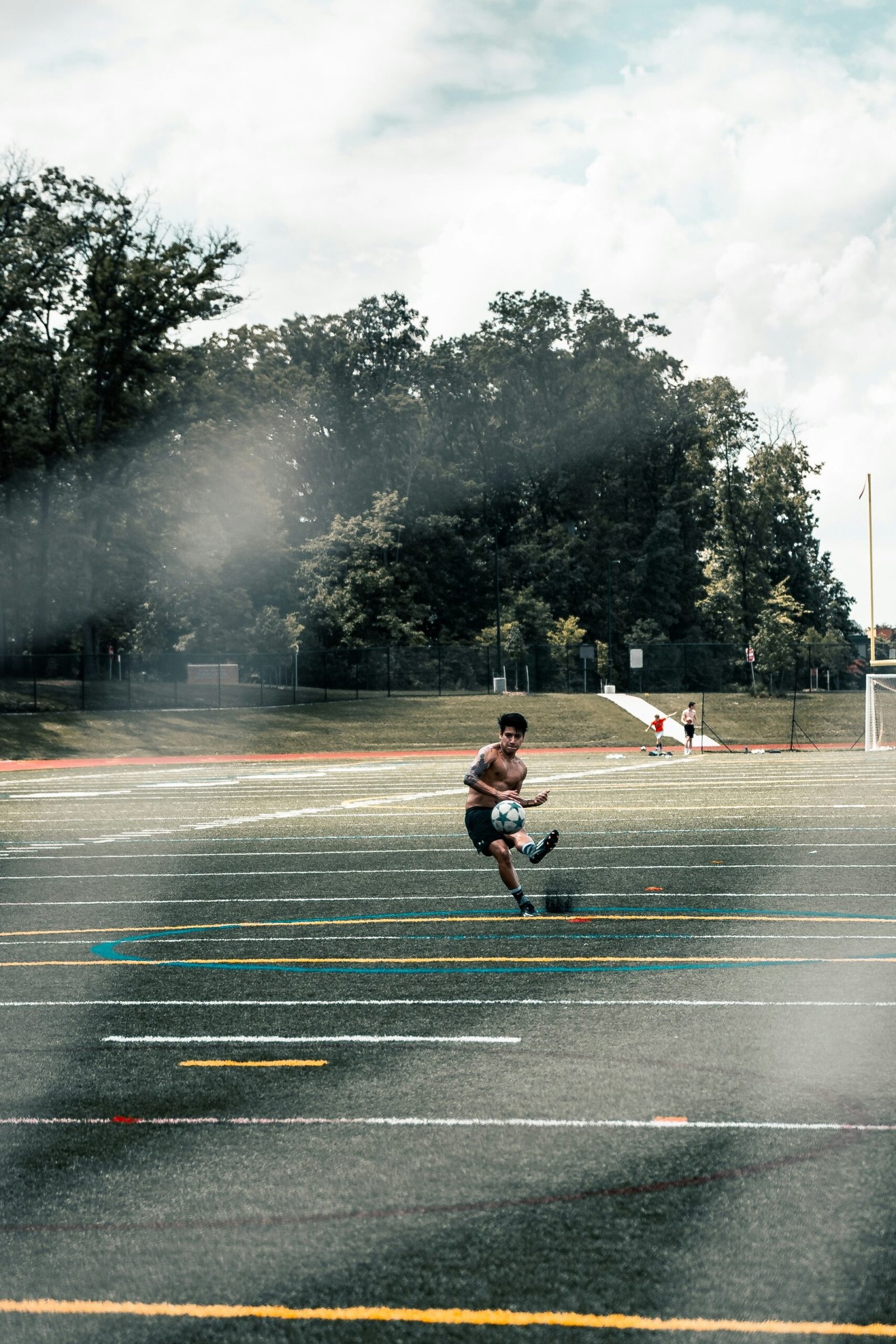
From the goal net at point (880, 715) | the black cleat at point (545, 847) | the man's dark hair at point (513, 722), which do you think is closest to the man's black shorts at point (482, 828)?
the black cleat at point (545, 847)

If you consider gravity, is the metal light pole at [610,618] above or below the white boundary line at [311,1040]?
above

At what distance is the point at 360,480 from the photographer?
91.5 m

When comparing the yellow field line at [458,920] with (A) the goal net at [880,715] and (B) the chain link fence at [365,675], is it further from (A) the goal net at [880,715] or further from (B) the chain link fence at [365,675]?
(B) the chain link fence at [365,675]

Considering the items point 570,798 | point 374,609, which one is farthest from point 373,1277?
point 374,609

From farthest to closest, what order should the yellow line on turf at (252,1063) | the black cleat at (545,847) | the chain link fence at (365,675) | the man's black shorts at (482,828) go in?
the chain link fence at (365,675) < the man's black shorts at (482,828) < the black cleat at (545,847) < the yellow line on turf at (252,1063)

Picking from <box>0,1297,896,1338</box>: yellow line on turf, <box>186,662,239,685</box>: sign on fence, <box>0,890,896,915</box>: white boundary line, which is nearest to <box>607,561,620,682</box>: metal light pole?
<box>186,662,239,685</box>: sign on fence

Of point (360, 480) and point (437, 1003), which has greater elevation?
point (360, 480)

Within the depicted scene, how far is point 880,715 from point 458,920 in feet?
130

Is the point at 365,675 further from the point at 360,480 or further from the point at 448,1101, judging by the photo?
the point at 448,1101

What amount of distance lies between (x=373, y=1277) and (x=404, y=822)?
52.1 ft

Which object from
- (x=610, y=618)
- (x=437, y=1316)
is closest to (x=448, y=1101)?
(x=437, y=1316)

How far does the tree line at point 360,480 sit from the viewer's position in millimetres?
57125

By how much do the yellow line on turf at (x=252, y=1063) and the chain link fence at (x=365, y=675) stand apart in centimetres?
4530

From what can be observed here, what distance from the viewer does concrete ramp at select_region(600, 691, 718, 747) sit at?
49.8 meters
